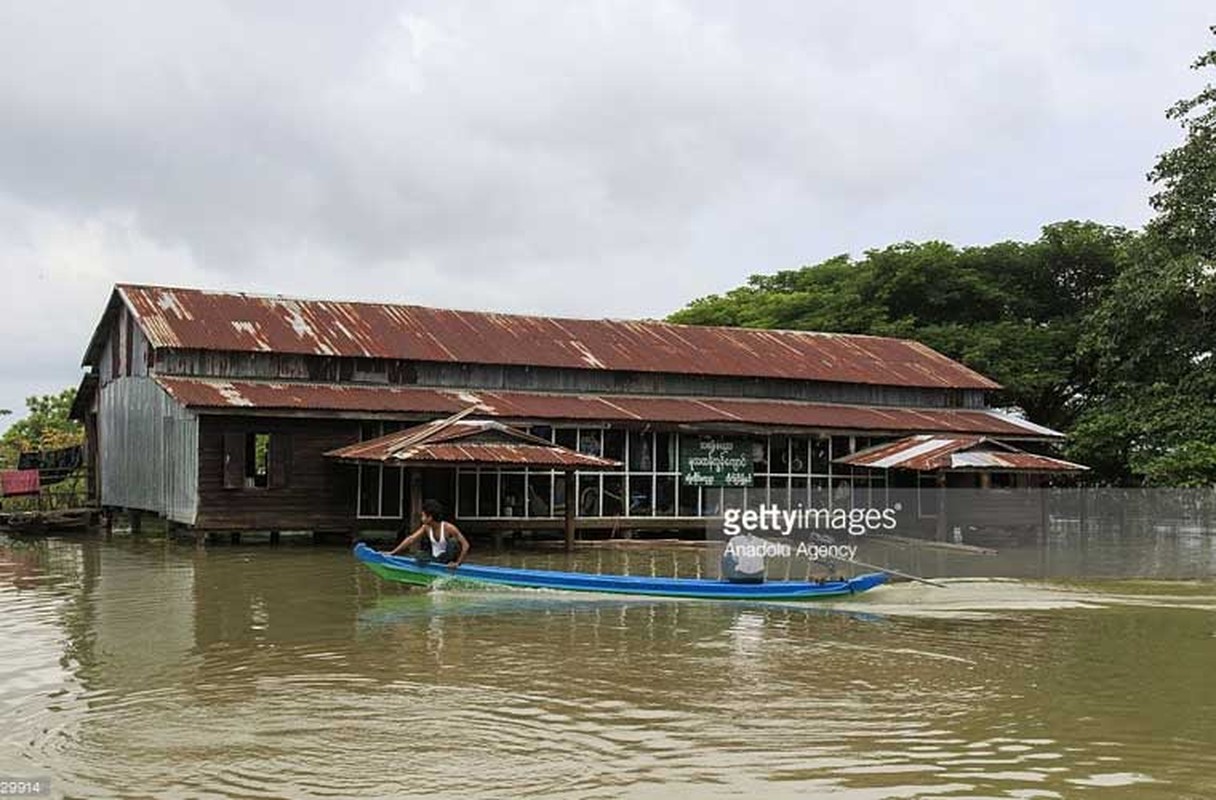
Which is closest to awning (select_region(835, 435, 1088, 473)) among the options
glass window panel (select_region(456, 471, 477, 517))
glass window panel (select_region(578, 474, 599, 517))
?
glass window panel (select_region(578, 474, 599, 517))

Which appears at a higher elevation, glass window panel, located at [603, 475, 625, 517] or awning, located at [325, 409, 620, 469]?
awning, located at [325, 409, 620, 469]

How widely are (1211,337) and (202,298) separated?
23.6 m

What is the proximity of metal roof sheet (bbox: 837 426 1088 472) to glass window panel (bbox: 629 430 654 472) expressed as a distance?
179 inches

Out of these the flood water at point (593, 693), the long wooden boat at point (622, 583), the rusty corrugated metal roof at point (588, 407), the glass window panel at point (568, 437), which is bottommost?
the flood water at point (593, 693)

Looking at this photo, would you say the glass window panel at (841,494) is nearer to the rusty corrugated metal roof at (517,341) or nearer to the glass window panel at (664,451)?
the rusty corrugated metal roof at (517,341)

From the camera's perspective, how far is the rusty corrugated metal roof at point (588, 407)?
24.1 m

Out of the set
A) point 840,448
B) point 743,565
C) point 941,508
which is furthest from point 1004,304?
point 743,565

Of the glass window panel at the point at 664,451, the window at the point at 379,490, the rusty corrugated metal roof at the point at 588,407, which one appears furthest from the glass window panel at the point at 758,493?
the window at the point at 379,490

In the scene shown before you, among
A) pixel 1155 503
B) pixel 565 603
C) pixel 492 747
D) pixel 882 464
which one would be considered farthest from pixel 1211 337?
pixel 492 747

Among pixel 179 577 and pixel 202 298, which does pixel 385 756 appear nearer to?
pixel 179 577

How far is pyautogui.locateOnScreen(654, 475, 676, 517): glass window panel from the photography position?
1108 inches

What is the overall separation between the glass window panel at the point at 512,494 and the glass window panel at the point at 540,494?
0.67 ft

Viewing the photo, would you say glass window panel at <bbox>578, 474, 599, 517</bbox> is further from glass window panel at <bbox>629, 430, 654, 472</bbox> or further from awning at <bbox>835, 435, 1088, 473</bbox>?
awning at <bbox>835, 435, 1088, 473</bbox>

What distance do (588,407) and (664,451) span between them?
2209 mm
